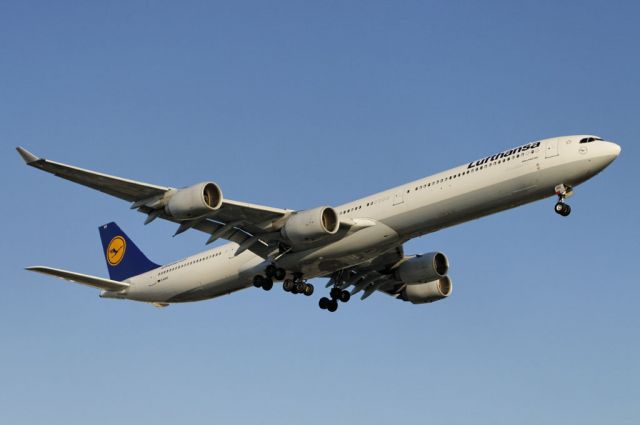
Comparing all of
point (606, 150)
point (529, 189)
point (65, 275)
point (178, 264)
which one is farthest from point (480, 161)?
point (65, 275)

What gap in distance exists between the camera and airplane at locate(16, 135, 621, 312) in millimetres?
38781

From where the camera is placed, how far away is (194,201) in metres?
38.9

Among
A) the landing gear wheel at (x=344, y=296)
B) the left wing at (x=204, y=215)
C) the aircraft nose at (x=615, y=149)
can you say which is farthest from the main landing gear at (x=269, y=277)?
the aircraft nose at (x=615, y=149)

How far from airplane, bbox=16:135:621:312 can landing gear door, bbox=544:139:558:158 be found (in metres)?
0.04

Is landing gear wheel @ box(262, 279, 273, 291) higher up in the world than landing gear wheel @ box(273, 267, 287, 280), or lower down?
lower down

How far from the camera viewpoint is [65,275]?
46062 mm

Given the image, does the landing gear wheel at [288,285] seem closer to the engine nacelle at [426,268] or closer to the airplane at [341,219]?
the airplane at [341,219]

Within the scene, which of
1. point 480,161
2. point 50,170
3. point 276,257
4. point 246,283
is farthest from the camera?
point 246,283

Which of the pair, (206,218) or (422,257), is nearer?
(206,218)

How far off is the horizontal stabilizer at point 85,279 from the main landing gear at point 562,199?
23.1 m

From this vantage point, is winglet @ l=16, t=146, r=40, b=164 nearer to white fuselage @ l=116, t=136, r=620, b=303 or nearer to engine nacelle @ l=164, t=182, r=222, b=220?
engine nacelle @ l=164, t=182, r=222, b=220

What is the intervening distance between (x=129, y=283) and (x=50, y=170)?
15.0m

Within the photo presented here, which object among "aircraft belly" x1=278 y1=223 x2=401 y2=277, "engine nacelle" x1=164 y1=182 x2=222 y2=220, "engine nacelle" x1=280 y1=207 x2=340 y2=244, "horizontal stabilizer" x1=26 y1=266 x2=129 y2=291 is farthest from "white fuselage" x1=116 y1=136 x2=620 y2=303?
"horizontal stabilizer" x1=26 y1=266 x2=129 y2=291

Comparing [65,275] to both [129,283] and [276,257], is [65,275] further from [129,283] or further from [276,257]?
[276,257]
